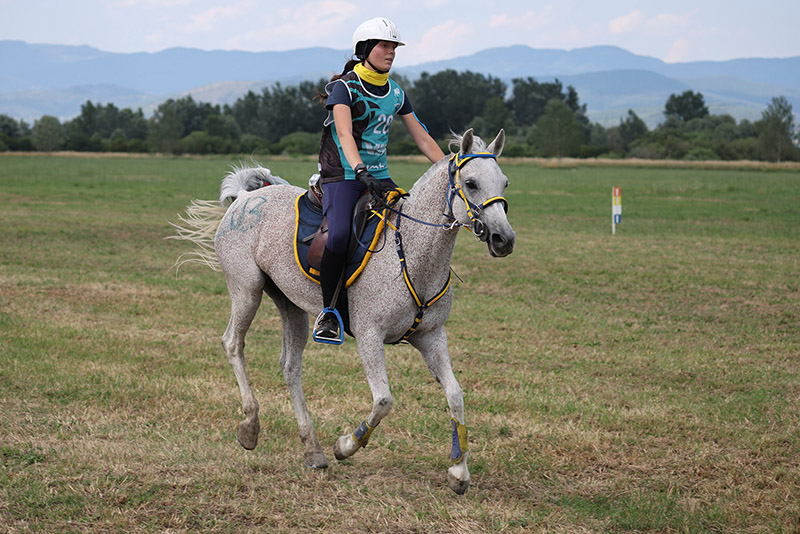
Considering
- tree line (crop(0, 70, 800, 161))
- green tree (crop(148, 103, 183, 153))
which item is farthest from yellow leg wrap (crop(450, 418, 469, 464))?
green tree (crop(148, 103, 183, 153))

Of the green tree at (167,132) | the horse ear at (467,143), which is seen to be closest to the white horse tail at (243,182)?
the horse ear at (467,143)

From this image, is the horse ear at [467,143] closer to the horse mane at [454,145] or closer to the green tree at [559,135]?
the horse mane at [454,145]

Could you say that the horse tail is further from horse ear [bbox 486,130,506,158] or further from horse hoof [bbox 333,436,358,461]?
horse ear [bbox 486,130,506,158]

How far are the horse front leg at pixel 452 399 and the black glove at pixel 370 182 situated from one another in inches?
40.4

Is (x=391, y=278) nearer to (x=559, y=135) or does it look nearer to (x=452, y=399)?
(x=452, y=399)

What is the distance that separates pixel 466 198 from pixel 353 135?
1.09 metres

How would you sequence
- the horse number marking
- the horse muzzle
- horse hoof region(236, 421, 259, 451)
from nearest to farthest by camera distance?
1. the horse muzzle
2. horse hoof region(236, 421, 259, 451)
3. the horse number marking

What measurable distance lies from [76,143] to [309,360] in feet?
357

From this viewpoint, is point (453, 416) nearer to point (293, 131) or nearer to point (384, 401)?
point (384, 401)

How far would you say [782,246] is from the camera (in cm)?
2005

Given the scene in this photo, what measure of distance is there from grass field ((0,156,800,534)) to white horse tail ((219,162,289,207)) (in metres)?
2.03

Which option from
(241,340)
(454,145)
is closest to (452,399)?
(454,145)

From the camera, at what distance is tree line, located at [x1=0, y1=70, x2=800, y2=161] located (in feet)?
324

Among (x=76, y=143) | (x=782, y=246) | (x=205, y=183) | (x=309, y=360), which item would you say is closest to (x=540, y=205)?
(x=782, y=246)
